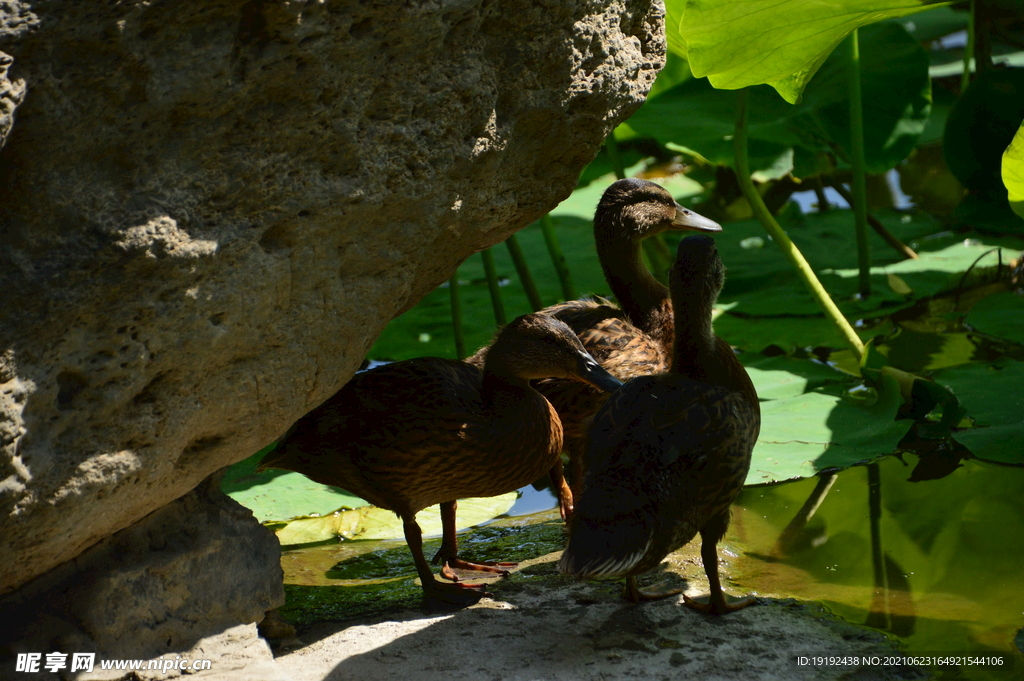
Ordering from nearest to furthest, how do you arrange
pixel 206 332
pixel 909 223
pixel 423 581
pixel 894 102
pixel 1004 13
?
pixel 206 332 < pixel 423 581 < pixel 894 102 < pixel 1004 13 < pixel 909 223

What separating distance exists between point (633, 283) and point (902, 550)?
136 cm

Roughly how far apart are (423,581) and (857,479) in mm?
1707

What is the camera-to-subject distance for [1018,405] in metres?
3.56

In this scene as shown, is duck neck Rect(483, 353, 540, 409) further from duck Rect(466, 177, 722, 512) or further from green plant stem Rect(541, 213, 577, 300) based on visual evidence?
green plant stem Rect(541, 213, 577, 300)

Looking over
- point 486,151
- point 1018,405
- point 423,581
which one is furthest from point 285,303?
point 1018,405

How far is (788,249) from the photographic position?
4.01 meters

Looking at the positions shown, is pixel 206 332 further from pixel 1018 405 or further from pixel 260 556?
pixel 1018 405

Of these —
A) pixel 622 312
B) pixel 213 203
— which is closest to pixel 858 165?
pixel 622 312

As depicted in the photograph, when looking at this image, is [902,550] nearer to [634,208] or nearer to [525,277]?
[634,208]

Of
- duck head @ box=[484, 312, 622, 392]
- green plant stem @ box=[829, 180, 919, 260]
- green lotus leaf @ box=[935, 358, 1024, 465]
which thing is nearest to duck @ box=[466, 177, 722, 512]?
duck head @ box=[484, 312, 622, 392]

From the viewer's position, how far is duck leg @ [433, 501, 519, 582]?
301cm

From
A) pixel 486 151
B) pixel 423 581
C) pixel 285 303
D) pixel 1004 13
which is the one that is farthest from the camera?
pixel 1004 13

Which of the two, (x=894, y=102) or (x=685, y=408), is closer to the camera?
(x=685, y=408)

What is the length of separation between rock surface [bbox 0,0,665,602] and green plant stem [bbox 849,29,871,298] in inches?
97.9
